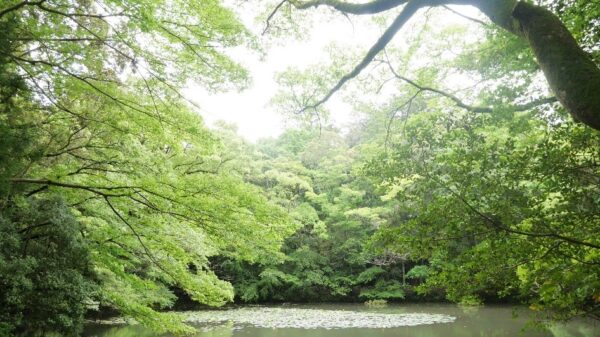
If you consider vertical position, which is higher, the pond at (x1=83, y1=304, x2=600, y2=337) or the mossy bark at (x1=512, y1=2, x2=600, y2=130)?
the mossy bark at (x1=512, y1=2, x2=600, y2=130)

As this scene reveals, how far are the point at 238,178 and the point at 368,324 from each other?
9.16 metres

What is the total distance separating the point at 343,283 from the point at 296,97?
1633 cm

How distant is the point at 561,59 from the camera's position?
1.77m

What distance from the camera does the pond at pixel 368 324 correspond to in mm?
10750

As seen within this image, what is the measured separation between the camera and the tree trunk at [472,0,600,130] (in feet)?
5.50

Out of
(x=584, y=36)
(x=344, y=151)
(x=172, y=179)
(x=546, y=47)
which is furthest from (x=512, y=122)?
(x=344, y=151)

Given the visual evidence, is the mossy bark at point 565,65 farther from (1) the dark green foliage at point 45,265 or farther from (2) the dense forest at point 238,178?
(1) the dark green foliage at point 45,265

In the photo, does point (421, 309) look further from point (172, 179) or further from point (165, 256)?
point (172, 179)

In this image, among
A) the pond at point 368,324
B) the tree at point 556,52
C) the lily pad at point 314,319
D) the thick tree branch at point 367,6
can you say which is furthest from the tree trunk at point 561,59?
the lily pad at point 314,319

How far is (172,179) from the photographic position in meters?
4.88

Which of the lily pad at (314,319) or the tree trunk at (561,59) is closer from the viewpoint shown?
the tree trunk at (561,59)

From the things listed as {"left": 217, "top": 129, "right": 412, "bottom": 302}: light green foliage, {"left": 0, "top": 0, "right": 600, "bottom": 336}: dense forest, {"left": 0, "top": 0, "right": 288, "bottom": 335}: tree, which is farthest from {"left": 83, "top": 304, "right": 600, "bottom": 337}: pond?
{"left": 0, "top": 0, "right": 288, "bottom": 335}: tree

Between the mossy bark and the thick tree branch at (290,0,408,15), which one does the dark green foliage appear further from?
the mossy bark

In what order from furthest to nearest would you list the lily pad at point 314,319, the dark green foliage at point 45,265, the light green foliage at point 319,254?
the light green foliage at point 319,254, the lily pad at point 314,319, the dark green foliage at point 45,265
